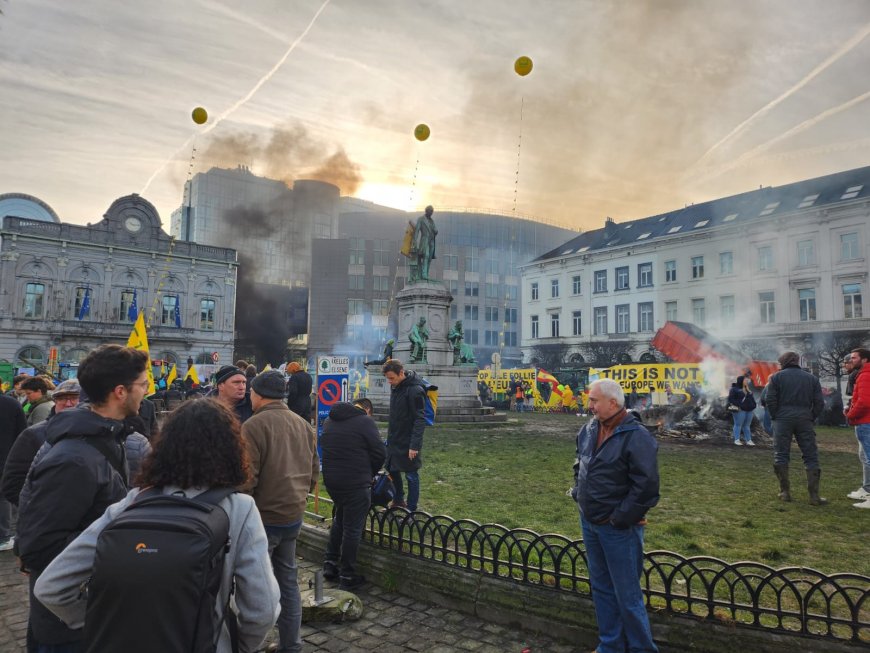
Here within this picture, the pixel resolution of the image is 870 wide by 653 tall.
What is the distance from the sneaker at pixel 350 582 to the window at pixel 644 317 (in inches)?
1891

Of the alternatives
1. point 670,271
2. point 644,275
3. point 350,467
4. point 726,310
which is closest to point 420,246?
point 350,467

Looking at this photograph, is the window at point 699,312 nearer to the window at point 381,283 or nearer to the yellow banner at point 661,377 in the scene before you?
the yellow banner at point 661,377

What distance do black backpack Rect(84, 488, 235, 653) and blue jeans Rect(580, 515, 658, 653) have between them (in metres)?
2.87

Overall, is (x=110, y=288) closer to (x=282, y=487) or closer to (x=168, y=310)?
(x=168, y=310)

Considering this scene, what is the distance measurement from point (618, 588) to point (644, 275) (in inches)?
1984

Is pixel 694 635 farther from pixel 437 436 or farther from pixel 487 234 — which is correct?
pixel 487 234

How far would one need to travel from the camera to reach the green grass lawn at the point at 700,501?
6.26 m

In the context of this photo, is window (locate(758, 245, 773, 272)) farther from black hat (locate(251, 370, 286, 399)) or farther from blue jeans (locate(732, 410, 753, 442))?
black hat (locate(251, 370, 286, 399))

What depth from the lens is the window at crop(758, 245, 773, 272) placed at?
4134 centimetres

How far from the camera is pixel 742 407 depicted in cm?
1612

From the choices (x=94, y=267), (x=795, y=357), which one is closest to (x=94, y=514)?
(x=795, y=357)

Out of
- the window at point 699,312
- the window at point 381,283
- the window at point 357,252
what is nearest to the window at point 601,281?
the window at point 699,312

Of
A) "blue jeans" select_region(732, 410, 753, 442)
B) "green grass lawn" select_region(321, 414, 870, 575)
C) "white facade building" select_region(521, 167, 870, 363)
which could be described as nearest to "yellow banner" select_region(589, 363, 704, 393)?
"blue jeans" select_region(732, 410, 753, 442)

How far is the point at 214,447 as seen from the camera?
232 cm
